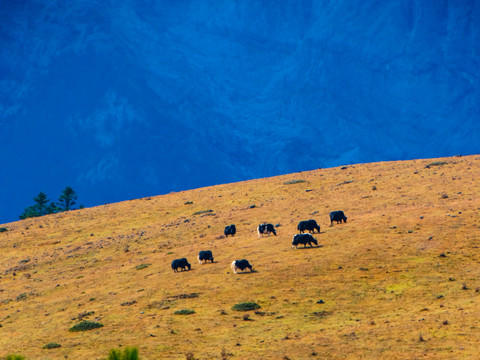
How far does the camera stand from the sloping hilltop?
24.5 metres

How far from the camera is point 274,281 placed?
33375mm

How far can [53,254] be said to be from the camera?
54.1m

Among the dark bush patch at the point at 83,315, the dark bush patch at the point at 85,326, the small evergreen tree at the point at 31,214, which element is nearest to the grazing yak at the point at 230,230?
the dark bush patch at the point at 83,315

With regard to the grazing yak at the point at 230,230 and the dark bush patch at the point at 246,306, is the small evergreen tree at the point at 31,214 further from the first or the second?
the dark bush patch at the point at 246,306

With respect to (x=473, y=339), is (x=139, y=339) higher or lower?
higher

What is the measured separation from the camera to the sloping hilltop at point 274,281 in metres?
24.5

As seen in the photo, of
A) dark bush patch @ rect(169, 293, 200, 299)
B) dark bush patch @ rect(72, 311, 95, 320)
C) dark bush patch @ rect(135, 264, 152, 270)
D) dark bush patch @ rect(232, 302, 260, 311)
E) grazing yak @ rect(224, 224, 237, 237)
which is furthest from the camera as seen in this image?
grazing yak @ rect(224, 224, 237, 237)

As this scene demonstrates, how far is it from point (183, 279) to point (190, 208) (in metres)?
29.4

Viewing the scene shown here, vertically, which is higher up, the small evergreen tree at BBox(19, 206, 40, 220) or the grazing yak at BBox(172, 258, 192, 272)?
the small evergreen tree at BBox(19, 206, 40, 220)

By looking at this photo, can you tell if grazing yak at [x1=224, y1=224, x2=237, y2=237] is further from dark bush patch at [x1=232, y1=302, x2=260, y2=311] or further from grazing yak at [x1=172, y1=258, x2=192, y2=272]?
dark bush patch at [x1=232, y1=302, x2=260, y2=311]

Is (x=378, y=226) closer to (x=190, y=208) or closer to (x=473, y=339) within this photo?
(x=473, y=339)

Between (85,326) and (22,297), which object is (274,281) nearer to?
(85,326)

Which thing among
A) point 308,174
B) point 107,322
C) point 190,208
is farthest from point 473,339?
point 308,174

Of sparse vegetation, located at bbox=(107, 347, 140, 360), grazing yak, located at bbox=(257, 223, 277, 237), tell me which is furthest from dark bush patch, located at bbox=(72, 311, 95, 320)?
sparse vegetation, located at bbox=(107, 347, 140, 360)
